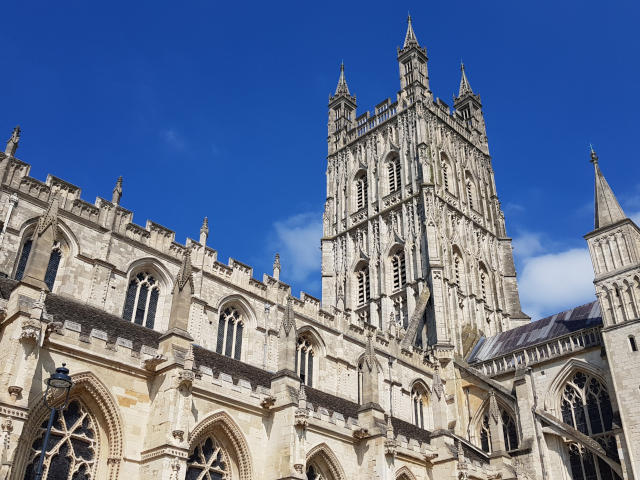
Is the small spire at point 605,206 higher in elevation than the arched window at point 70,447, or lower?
higher

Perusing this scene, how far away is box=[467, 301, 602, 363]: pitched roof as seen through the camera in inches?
1297

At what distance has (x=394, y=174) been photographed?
45.5 meters

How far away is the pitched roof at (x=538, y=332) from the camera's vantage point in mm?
32947

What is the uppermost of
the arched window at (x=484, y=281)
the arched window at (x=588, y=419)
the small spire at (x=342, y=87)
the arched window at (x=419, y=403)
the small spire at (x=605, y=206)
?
the small spire at (x=342, y=87)

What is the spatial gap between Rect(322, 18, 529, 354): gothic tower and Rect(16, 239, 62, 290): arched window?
19.1m

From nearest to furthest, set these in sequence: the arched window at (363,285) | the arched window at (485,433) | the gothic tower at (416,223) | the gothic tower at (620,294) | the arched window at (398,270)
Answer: the gothic tower at (620,294) < the arched window at (485,433) < the gothic tower at (416,223) < the arched window at (398,270) < the arched window at (363,285)

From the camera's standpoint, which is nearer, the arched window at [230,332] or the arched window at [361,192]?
the arched window at [230,332]

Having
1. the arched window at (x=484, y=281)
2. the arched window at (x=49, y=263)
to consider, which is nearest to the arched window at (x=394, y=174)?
the arched window at (x=484, y=281)

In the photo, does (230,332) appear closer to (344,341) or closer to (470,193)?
(344,341)

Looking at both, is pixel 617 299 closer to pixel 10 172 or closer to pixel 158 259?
pixel 158 259

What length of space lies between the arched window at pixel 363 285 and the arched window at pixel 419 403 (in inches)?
379

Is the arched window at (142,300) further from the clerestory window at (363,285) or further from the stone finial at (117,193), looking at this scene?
the clerestory window at (363,285)

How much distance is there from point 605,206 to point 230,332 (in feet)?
62.2

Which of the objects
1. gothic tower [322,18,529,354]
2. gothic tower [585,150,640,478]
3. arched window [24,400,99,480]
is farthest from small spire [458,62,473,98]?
arched window [24,400,99,480]
